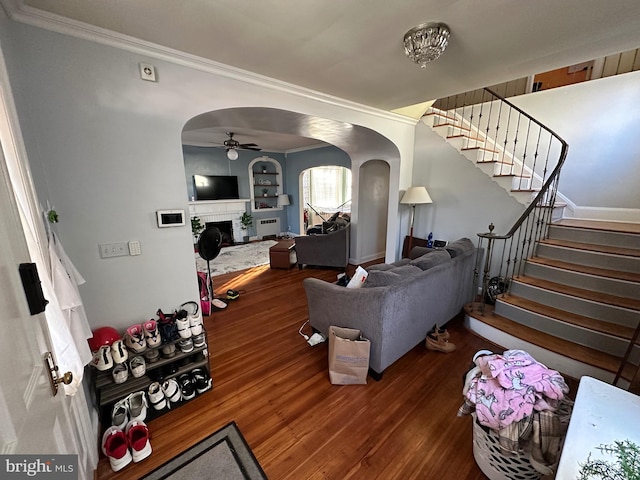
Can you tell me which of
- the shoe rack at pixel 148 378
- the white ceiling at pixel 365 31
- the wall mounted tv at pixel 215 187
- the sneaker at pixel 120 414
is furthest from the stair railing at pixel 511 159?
the wall mounted tv at pixel 215 187

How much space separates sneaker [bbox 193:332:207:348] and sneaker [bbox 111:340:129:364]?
449 mm

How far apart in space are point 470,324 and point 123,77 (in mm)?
3846

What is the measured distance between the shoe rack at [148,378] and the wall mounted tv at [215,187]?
205 inches

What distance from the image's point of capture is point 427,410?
179cm

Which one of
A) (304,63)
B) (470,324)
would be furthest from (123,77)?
(470,324)

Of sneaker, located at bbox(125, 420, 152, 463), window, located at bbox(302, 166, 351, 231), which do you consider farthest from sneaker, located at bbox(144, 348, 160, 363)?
window, located at bbox(302, 166, 351, 231)

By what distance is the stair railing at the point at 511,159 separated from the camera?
301 centimetres

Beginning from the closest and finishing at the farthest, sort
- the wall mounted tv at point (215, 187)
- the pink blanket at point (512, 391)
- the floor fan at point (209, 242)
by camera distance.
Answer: the pink blanket at point (512, 391) → the floor fan at point (209, 242) → the wall mounted tv at point (215, 187)

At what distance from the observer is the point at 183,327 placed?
194cm

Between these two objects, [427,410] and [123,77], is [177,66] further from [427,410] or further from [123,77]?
[427,410]

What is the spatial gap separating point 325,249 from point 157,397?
331cm

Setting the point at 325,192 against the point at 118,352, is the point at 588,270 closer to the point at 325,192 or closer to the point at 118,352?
the point at 118,352

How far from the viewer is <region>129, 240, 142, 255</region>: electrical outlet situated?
1.84m
